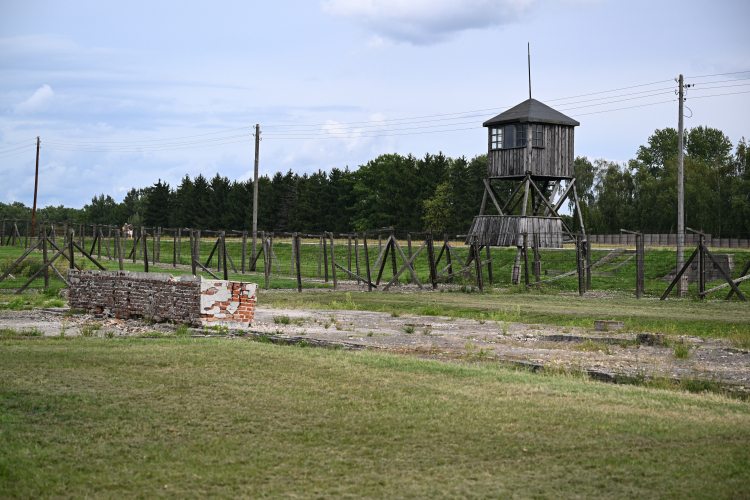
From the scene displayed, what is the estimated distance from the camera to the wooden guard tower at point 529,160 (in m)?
41.2

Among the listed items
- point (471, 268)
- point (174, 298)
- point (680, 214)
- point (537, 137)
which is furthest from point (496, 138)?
point (174, 298)

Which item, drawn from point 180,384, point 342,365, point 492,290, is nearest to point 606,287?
point 492,290

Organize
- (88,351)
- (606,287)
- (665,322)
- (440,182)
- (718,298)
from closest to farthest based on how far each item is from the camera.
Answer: (88,351) → (665,322) → (718,298) → (606,287) → (440,182)

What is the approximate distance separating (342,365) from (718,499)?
6.46 meters

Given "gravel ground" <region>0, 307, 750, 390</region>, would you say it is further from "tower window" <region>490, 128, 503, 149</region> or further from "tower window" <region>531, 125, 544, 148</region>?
"tower window" <region>490, 128, 503, 149</region>

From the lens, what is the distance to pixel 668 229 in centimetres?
7512

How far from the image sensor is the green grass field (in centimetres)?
583

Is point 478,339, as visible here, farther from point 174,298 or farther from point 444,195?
point 444,195

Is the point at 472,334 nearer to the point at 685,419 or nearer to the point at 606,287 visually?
the point at 685,419

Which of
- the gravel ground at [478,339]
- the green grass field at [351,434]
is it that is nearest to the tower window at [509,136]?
the gravel ground at [478,339]

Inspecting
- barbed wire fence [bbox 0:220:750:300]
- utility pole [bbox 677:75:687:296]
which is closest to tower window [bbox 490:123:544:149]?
barbed wire fence [bbox 0:220:750:300]

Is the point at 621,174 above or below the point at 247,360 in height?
above

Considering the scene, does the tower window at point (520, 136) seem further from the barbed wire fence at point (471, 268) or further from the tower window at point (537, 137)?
the barbed wire fence at point (471, 268)

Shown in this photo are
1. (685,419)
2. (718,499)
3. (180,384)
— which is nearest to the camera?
(718,499)
